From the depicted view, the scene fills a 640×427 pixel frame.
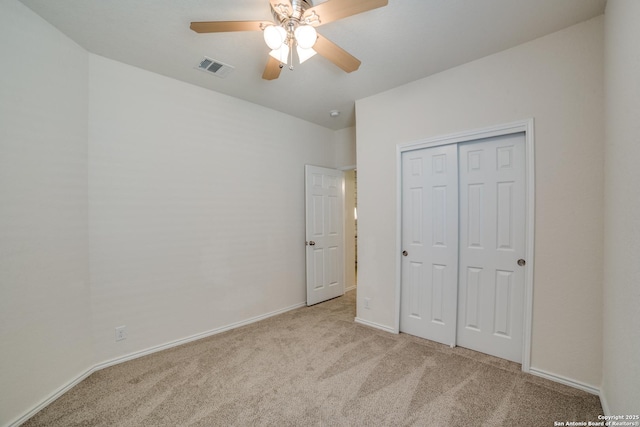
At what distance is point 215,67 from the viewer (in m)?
2.47

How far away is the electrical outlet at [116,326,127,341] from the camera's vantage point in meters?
2.35

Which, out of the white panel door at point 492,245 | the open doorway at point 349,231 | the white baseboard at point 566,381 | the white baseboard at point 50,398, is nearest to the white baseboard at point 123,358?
the white baseboard at point 50,398

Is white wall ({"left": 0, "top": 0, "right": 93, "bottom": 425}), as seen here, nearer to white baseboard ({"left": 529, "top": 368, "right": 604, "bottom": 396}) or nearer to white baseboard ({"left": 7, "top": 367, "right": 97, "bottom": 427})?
white baseboard ({"left": 7, "top": 367, "right": 97, "bottom": 427})

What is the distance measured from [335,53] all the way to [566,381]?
2.98 m

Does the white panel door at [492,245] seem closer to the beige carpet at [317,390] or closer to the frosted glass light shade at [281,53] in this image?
the beige carpet at [317,390]

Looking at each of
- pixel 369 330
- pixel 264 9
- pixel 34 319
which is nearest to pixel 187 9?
→ pixel 264 9

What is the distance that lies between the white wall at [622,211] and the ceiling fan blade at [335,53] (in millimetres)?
1443

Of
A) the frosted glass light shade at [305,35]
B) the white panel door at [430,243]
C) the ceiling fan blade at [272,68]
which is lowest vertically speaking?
the white panel door at [430,243]

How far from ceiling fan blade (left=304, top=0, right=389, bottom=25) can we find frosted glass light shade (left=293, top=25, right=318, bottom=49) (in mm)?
107

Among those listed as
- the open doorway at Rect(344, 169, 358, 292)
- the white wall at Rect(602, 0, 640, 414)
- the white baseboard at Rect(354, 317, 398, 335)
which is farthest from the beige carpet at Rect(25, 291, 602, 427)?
the open doorway at Rect(344, 169, 358, 292)

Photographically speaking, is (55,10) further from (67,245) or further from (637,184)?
(637,184)

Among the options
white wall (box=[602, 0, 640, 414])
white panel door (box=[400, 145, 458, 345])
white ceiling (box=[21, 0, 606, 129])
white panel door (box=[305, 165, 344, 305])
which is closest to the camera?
white wall (box=[602, 0, 640, 414])

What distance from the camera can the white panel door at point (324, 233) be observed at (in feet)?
12.6

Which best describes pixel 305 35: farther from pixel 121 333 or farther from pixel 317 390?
pixel 121 333
